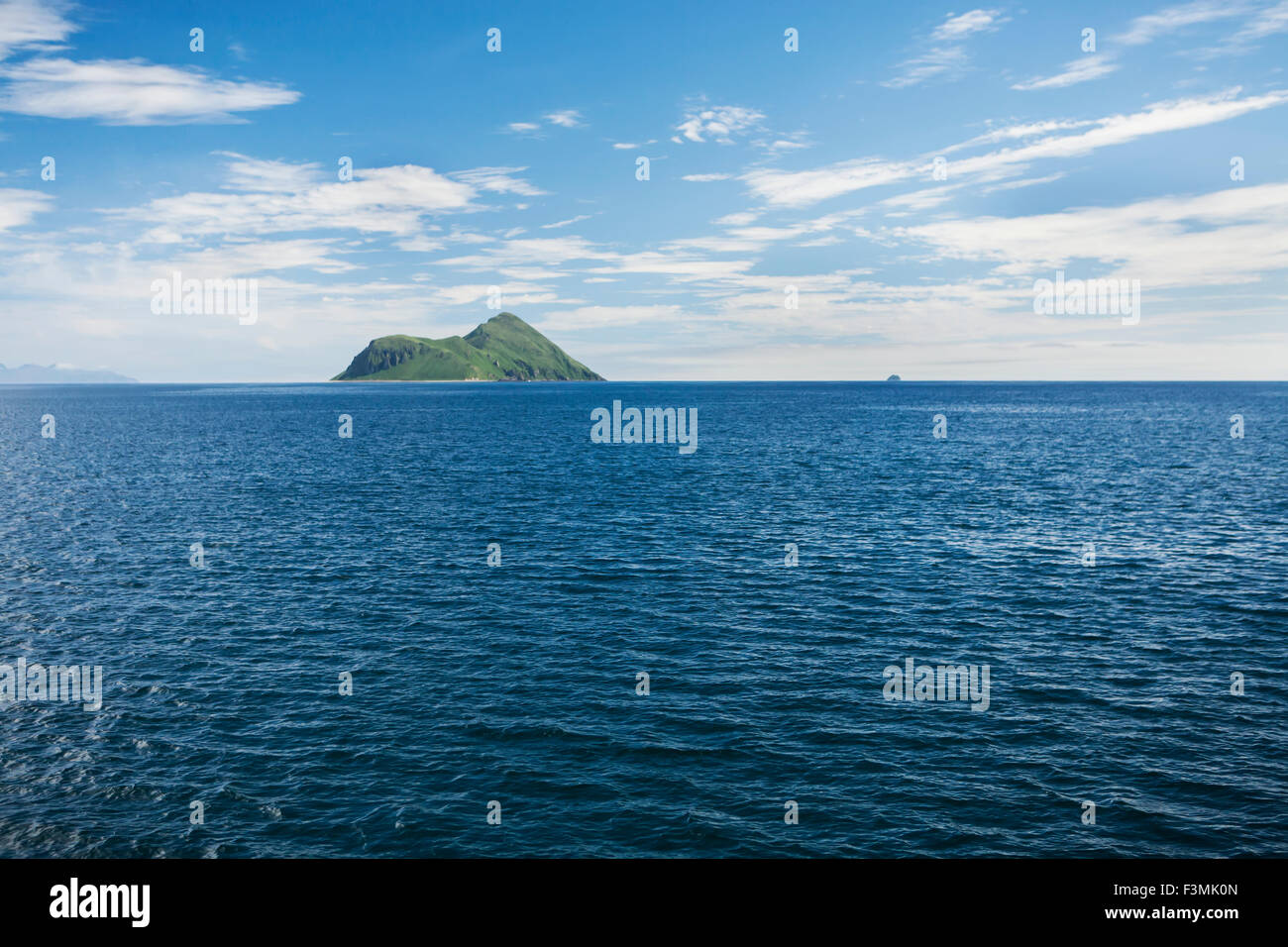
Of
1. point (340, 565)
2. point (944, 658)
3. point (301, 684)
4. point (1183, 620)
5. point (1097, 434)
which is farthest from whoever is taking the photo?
point (1097, 434)

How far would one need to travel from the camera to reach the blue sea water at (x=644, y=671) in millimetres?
27672

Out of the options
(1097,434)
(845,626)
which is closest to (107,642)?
(845,626)

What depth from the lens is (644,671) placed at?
135 ft

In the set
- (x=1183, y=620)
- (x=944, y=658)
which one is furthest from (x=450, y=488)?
(x=1183, y=620)

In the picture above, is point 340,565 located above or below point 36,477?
below

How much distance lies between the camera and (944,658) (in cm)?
4169

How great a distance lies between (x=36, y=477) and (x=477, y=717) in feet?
340

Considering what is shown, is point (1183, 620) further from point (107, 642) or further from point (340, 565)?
point (107, 642)

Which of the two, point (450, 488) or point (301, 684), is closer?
point (301, 684)

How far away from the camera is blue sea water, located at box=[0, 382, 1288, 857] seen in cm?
2767

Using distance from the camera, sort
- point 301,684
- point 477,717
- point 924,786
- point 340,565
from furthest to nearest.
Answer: point 340,565 < point 301,684 < point 477,717 < point 924,786

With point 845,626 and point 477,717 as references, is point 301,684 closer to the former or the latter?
point 477,717

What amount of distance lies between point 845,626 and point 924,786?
1765 centimetres
